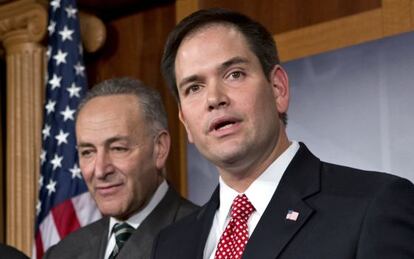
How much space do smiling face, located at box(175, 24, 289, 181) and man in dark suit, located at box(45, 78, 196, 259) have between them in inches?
30.1

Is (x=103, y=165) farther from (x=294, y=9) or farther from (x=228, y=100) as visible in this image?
(x=294, y=9)

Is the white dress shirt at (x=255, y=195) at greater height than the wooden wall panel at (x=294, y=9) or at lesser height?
lesser

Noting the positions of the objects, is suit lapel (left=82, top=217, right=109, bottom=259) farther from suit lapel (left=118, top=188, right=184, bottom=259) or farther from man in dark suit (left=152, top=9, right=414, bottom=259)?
man in dark suit (left=152, top=9, right=414, bottom=259)

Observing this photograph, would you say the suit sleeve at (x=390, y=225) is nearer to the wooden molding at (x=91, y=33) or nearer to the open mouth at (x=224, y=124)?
the open mouth at (x=224, y=124)

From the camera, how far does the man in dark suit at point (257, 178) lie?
6.24ft

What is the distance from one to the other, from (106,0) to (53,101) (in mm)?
649

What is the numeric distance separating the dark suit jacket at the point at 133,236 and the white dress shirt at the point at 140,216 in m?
0.02

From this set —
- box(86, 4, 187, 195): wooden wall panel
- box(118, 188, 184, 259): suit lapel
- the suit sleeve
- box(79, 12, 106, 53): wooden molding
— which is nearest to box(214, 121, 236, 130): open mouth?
the suit sleeve

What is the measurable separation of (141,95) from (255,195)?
3.53ft

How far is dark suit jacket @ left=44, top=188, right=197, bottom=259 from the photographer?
2.89 m

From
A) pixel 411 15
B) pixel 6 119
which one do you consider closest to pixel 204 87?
pixel 411 15

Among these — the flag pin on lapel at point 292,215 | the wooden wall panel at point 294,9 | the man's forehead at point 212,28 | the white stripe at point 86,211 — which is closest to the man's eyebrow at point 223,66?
the man's forehead at point 212,28

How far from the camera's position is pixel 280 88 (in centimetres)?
230

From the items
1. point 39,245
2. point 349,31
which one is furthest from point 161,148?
point 39,245
